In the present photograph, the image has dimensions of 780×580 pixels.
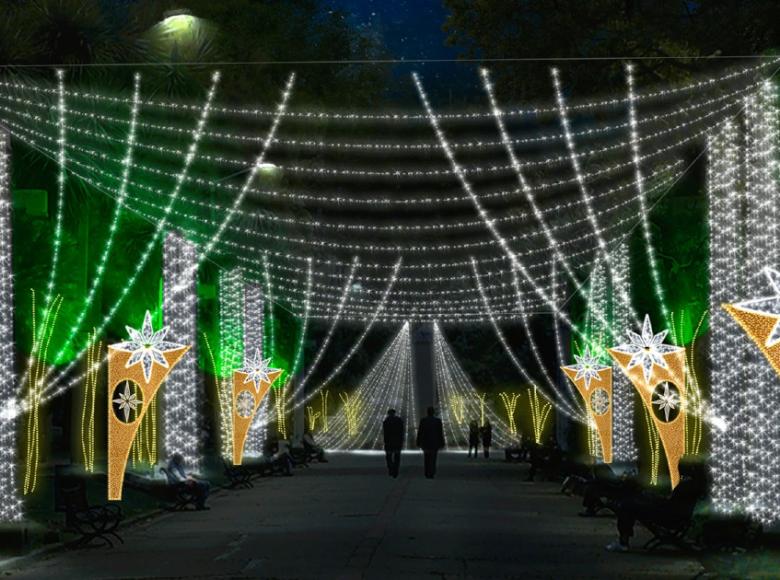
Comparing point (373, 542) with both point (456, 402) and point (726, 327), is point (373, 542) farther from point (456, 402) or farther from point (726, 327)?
point (456, 402)

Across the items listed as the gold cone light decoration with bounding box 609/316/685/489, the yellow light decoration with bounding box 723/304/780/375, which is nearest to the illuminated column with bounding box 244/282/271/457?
the gold cone light decoration with bounding box 609/316/685/489

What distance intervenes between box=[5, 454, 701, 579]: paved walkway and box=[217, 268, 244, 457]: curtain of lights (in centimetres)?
891

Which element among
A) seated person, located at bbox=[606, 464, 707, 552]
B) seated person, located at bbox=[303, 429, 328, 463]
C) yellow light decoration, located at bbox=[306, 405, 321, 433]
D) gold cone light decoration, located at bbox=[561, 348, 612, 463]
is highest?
yellow light decoration, located at bbox=[306, 405, 321, 433]

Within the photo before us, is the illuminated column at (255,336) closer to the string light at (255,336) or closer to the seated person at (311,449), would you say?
the string light at (255,336)

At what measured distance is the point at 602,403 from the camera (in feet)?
111

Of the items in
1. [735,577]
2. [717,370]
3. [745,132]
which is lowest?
[735,577]

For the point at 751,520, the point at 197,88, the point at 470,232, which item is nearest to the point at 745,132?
the point at 751,520

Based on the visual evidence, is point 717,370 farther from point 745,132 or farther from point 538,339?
point 538,339

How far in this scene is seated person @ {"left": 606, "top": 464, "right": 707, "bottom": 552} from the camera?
18.8 m

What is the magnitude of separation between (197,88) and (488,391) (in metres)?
50.1

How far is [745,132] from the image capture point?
70.2 ft

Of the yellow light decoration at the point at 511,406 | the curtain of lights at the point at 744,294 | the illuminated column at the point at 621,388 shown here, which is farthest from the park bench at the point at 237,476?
the yellow light decoration at the point at 511,406

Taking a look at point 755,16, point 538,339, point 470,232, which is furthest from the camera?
point 538,339

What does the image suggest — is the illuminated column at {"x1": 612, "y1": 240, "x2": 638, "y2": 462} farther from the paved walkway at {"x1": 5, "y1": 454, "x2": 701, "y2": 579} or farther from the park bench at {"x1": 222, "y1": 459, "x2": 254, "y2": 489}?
the park bench at {"x1": 222, "y1": 459, "x2": 254, "y2": 489}
